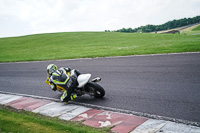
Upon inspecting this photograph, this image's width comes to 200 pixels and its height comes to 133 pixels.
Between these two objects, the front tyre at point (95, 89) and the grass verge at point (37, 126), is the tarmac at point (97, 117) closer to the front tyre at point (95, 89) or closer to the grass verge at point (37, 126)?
the grass verge at point (37, 126)

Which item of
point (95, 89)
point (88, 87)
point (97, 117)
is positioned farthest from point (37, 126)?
point (95, 89)

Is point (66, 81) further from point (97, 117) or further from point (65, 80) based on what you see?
point (97, 117)

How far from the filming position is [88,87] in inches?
289

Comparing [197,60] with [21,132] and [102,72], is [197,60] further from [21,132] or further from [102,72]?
[21,132]

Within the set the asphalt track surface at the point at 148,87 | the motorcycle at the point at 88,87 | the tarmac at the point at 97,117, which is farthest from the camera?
the motorcycle at the point at 88,87

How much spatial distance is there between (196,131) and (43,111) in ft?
16.3

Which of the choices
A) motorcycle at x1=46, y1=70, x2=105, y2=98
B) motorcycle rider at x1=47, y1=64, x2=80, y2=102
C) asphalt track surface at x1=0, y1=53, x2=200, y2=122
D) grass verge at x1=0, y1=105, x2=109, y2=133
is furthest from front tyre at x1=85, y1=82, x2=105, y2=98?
grass verge at x1=0, y1=105, x2=109, y2=133

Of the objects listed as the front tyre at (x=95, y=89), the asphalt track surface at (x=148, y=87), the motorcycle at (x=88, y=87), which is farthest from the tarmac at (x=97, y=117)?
the front tyre at (x=95, y=89)

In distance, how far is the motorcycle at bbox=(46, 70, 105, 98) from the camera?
6966 millimetres

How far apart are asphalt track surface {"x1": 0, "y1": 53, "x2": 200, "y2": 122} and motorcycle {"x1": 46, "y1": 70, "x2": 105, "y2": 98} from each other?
11.8 inches

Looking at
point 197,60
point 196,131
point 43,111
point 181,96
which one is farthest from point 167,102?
point 197,60

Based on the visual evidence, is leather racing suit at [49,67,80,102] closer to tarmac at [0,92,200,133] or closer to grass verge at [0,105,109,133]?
tarmac at [0,92,200,133]

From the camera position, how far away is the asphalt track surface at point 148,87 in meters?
5.97

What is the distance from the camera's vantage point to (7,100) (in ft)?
29.9
